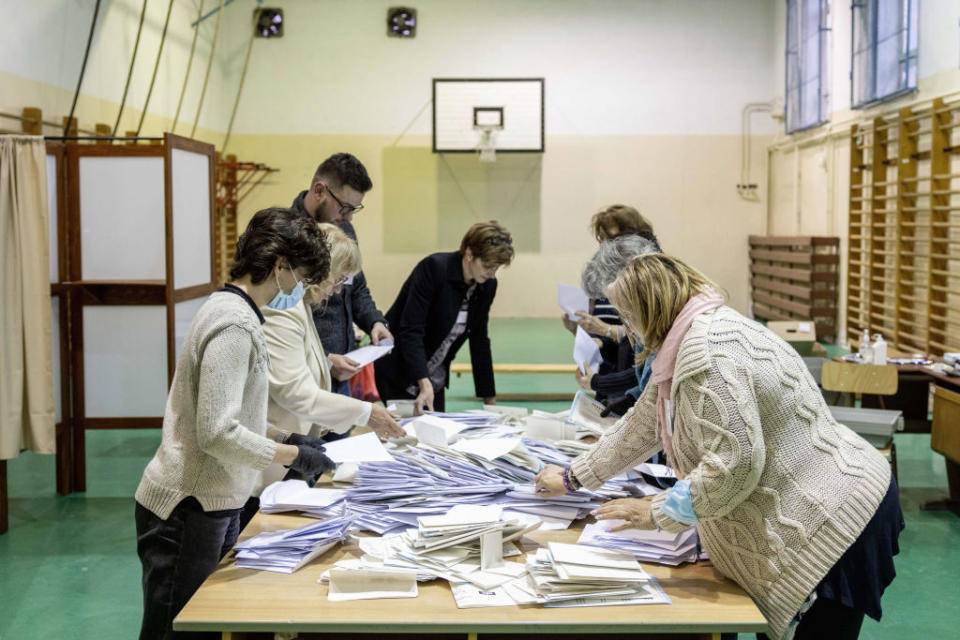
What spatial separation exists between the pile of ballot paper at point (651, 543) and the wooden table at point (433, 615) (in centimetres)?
12

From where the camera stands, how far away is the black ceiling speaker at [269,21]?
12047mm

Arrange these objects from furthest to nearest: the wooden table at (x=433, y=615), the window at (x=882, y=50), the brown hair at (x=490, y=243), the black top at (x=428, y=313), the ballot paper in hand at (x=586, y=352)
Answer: the window at (x=882, y=50) → the black top at (x=428, y=313) → the brown hair at (x=490, y=243) → the ballot paper in hand at (x=586, y=352) → the wooden table at (x=433, y=615)

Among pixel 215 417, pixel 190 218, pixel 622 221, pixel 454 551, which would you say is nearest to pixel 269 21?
pixel 190 218

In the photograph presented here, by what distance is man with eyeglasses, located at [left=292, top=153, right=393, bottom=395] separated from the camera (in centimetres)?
329

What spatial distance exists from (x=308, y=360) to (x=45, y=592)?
1661 millimetres

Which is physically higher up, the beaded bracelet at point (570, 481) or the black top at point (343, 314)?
the black top at point (343, 314)

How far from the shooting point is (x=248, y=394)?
1.86 m

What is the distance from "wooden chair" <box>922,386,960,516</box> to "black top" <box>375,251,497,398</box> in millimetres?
2213

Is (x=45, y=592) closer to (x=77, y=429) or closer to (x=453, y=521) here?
(x=77, y=429)

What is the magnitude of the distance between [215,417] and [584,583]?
2.53ft

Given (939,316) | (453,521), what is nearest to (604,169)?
(939,316)

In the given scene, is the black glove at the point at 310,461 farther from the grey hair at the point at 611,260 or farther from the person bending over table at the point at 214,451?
the grey hair at the point at 611,260

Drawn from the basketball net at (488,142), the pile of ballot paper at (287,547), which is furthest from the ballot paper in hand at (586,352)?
the basketball net at (488,142)

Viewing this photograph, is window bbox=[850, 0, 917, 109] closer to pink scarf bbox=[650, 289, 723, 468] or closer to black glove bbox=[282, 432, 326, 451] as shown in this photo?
pink scarf bbox=[650, 289, 723, 468]
